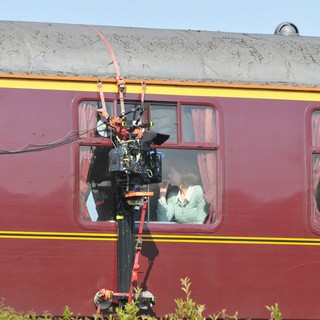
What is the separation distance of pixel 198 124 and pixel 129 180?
961 mm

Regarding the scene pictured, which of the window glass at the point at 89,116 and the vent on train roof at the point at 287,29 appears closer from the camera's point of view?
the window glass at the point at 89,116

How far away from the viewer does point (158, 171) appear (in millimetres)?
7656

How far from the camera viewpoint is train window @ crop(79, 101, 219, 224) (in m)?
7.93

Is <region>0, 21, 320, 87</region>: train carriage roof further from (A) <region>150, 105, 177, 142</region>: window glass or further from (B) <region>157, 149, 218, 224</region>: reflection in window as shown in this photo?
(B) <region>157, 149, 218, 224</region>: reflection in window

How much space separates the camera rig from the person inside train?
283 millimetres

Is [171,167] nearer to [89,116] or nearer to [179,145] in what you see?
[179,145]

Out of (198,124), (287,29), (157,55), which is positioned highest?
(287,29)

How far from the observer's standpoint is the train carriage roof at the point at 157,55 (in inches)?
316

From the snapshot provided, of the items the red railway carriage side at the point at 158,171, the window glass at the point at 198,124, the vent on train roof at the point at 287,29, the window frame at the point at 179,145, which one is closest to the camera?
the red railway carriage side at the point at 158,171

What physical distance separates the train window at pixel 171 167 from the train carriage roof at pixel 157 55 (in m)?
0.33

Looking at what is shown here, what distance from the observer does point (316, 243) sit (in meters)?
8.31

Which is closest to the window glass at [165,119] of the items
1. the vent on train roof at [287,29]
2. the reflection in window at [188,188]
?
the reflection in window at [188,188]

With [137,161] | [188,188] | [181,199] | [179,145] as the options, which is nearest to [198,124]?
[179,145]

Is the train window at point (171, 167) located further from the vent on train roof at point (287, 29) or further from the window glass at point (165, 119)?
the vent on train roof at point (287, 29)
